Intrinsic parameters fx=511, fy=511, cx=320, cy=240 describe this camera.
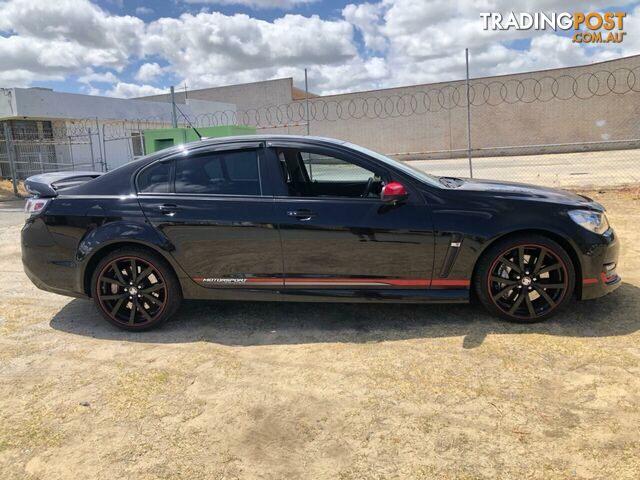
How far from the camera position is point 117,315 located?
432cm

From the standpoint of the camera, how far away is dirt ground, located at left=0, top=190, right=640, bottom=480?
99.9 inches

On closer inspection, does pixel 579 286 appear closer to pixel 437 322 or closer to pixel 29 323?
pixel 437 322

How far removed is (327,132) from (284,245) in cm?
3920

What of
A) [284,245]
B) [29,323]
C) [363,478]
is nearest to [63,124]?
[29,323]

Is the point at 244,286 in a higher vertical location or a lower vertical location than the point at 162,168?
lower

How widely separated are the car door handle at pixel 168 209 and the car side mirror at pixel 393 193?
167 cm

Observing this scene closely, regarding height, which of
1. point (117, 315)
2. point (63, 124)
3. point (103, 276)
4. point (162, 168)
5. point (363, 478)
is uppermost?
point (63, 124)

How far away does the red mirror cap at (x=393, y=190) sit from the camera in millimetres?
3865

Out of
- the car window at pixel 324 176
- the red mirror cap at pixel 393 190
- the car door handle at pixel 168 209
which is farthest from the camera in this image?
the car window at pixel 324 176

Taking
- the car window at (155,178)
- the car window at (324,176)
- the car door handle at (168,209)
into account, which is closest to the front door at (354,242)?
the car window at (324,176)

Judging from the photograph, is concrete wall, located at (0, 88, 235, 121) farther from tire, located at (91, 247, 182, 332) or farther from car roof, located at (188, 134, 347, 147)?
car roof, located at (188, 134, 347, 147)

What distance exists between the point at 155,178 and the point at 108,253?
738 millimetres

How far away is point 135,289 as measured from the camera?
14.0ft

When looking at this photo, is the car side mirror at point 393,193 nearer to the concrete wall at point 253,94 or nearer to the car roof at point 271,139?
the car roof at point 271,139
